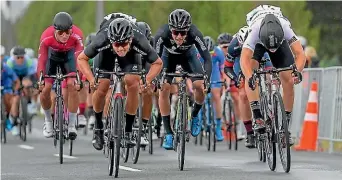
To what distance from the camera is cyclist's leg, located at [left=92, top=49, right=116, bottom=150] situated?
15969 mm

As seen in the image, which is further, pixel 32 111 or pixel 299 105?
pixel 32 111

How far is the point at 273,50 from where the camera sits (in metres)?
15.1

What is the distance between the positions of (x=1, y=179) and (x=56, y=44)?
381cm

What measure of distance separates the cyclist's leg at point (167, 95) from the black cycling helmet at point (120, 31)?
2.60 meters

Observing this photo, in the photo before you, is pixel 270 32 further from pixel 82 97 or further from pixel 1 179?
pixel 82 97

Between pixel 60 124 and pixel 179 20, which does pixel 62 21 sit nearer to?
pixel 60 124

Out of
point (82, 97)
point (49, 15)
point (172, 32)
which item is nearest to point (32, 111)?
point (82, 97)

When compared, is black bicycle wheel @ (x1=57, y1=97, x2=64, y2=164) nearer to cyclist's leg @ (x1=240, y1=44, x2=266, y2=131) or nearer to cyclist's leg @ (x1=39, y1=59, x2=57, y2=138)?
cyclist's leg @ (x1=39, y1=59, x2=57, y2=138)

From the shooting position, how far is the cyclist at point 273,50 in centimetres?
1498

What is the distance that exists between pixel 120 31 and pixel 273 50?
73.9 inches

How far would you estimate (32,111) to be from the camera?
27688 mm

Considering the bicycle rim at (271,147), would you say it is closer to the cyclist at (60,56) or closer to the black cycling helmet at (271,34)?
the black cycling helmet at (271,34)

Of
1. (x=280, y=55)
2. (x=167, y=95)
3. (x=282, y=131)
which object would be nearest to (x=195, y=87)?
(x=167, y=95)

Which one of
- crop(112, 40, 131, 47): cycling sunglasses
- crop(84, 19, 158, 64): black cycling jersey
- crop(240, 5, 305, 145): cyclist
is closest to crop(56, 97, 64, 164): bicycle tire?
crop(84, 19, 158, 64): black cycling jersey
